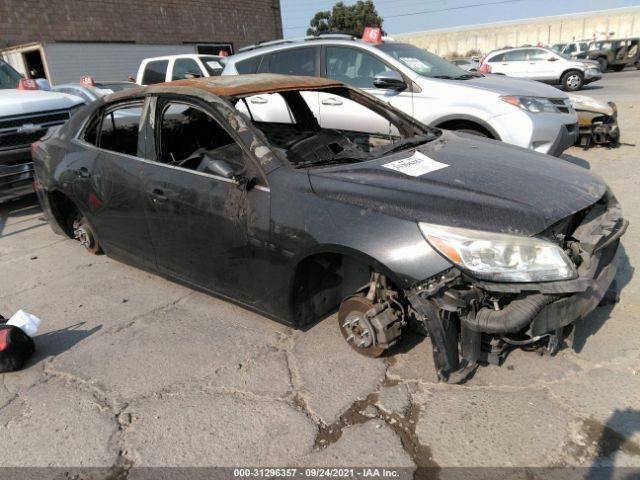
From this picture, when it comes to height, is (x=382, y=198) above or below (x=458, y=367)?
above

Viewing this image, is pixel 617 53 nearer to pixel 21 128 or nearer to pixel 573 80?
pixel 573 80

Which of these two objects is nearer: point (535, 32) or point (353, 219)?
→ point (353, 219)

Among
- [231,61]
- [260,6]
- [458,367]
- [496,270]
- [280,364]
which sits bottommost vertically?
[280,364]

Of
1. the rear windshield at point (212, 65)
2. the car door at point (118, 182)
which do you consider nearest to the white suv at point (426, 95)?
the car door at point (118, 182)

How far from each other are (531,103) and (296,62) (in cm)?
285

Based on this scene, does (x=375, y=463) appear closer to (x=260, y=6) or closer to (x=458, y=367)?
(x=458, y=367)

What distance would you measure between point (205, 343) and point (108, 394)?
0.65 meters

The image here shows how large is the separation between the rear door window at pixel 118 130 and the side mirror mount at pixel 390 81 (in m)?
2.76

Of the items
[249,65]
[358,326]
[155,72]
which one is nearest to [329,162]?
[358,326]

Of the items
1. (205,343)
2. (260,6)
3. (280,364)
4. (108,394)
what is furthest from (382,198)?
(260,6)

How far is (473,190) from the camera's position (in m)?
2.60

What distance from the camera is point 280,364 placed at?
296 cm

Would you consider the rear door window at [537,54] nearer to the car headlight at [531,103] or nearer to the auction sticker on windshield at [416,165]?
the car headlight at [531,103]

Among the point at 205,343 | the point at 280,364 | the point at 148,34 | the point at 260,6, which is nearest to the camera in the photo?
the point at 280,364
